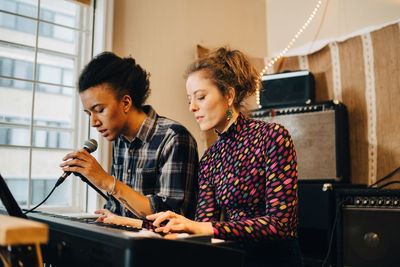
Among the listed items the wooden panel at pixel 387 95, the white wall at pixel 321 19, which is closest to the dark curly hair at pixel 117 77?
the wooden panel at pixel 387 95

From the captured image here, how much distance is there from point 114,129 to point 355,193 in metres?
1.24

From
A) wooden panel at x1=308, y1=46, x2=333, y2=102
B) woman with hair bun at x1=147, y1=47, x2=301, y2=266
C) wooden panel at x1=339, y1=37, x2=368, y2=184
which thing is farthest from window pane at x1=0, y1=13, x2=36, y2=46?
wooden panel at x1=339, y1=37, x2=368, y2=184

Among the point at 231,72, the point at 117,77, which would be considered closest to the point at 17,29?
the point at 117,77

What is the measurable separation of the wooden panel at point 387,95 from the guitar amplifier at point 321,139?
0.21m

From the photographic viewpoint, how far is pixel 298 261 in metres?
1.36

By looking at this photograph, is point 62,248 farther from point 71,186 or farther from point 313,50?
point 313,50

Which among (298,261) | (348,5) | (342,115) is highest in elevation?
(348,5)

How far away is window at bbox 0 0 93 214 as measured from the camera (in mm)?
2205

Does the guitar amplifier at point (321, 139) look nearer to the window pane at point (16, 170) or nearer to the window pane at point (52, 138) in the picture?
the window pane at point (52, 138)

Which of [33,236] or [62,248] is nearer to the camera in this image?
[33,236]

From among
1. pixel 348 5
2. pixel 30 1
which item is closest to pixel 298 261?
pixel 30 1

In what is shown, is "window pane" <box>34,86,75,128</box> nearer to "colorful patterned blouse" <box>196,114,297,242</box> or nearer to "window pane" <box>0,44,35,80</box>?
"window pane" <box>0,44,35,80</box>

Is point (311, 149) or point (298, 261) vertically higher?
point (311, 149)

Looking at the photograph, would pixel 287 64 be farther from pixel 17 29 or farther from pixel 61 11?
pixel 17 29
